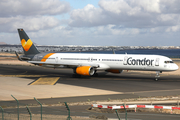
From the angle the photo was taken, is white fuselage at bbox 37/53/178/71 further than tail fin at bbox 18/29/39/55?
No

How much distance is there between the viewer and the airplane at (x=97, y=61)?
4497 cm

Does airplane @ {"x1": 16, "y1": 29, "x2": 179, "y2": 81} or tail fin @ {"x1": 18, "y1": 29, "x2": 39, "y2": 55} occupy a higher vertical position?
tail fin @ {"x1": 18, "y1": 29, "x2": 39, "y2": 55}

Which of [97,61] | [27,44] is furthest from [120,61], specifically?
[27,44]

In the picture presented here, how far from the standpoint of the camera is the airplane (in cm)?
4497

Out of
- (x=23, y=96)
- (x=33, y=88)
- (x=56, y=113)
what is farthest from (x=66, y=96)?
(x=56, y=113)

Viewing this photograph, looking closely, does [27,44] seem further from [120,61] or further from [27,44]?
[120,61]

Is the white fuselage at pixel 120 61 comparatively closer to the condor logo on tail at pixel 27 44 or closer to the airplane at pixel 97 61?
the airplane at pixel 97 61

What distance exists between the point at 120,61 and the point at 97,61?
15.6 feet

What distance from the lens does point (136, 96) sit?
30.8 m

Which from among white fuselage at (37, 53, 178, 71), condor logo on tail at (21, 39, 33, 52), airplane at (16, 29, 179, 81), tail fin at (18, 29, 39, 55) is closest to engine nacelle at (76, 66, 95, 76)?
airplane at (16, 29, 179, 81)

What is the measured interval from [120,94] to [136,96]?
2.29 m

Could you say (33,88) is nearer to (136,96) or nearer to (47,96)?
(47,96)

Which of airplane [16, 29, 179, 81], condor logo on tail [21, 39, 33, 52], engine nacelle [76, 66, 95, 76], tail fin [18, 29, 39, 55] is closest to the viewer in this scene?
airplane [16, 29, 179, 81]

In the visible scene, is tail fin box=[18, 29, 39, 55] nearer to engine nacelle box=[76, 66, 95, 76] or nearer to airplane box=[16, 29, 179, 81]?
airplane box=[16, 29, 179, 81]
